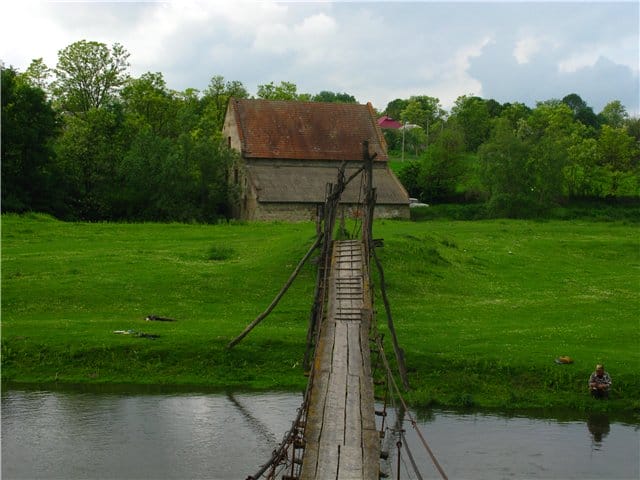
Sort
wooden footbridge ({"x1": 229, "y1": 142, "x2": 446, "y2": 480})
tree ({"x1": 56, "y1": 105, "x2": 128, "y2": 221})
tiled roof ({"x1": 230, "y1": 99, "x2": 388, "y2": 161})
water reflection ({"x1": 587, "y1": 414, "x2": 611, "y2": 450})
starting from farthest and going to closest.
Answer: tiled roof ({"x1": 230, "y1": 99, "x2": 388, "y2": 161}) → tree ({"x1": 56, "y1": 105, "x2": 128, "y2": 221}) → water reflection ({"x1": 587, "y1": 414, "x2": 611, "y2": 450}) → wooden footbridge ({"x1": 229, "y1": 142, "x2": 446, "y2": 480})

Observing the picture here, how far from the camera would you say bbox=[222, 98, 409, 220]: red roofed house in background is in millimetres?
78000

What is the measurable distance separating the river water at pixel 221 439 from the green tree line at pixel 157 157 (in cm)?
4272

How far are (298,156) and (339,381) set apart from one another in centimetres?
6070

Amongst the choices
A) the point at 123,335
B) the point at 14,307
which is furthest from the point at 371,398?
the point at 14,307

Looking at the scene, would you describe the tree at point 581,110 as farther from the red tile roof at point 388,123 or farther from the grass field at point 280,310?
the grass field at point 280,310

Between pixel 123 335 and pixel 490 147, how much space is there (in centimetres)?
6036

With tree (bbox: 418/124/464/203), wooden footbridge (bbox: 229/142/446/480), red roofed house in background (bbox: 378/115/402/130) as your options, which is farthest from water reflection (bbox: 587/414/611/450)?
red roofed house in background (bbox: 378/115/402/130)

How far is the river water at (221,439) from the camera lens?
994 inches

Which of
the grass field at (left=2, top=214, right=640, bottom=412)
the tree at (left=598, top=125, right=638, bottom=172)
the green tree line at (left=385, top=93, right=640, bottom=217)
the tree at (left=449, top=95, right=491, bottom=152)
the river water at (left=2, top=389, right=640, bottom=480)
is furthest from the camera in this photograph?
the tree at (left=449, top=95, right=491, bottom=152)

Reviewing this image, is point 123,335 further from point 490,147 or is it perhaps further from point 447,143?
point 447,143

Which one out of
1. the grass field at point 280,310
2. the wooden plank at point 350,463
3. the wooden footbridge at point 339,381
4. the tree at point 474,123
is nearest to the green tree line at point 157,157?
the grass field at point 280,310

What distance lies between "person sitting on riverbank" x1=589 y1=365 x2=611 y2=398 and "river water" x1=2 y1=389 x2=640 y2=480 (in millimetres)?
1456

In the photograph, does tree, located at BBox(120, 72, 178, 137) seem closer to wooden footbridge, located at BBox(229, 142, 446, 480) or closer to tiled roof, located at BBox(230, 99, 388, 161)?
tiled roof, located at BBox(230, 99, 388, 161)

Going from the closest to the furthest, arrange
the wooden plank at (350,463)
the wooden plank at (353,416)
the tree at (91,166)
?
1. the wooden plank at (350,463)
2. the wooden plank at (353,416)
3. the tree at (91,166)
